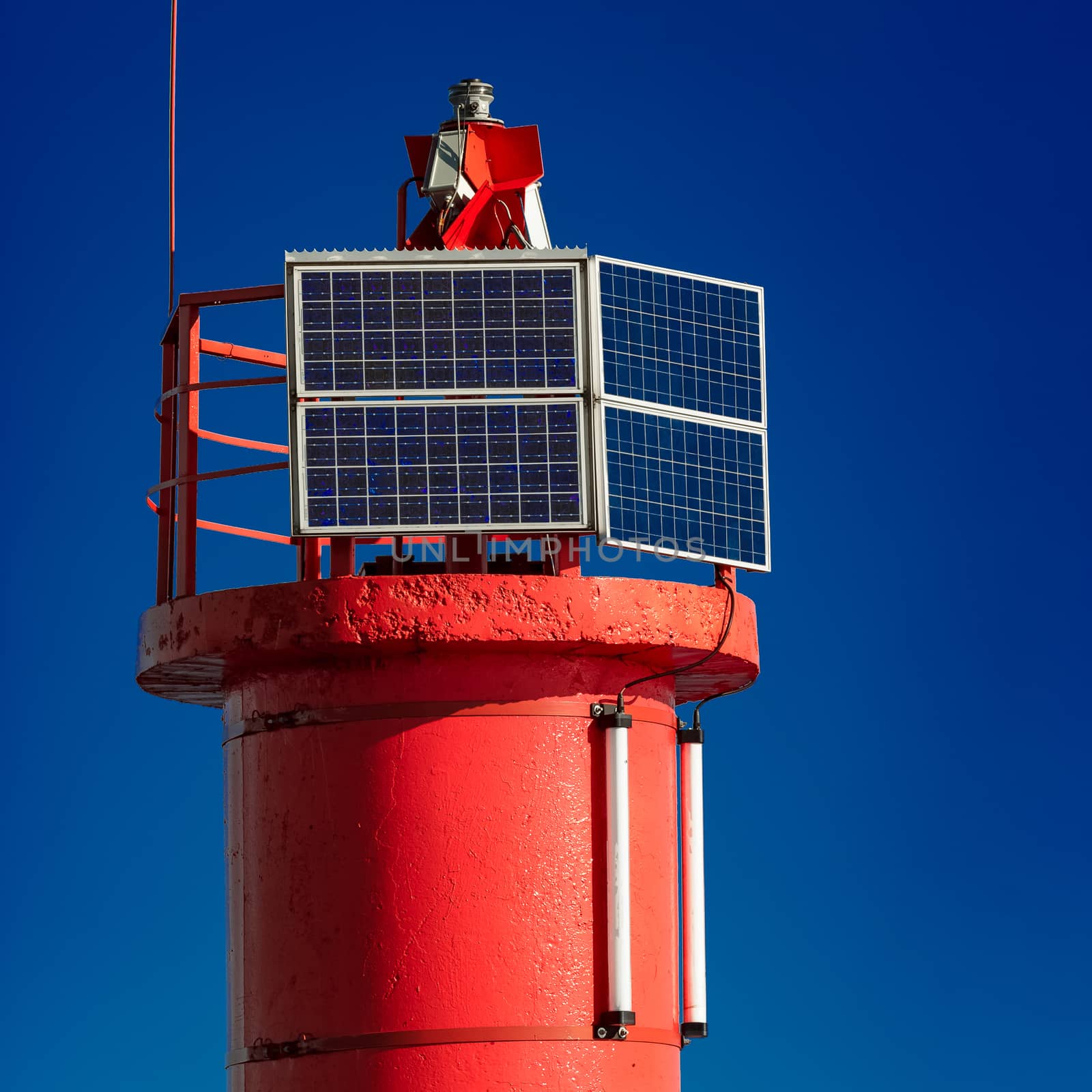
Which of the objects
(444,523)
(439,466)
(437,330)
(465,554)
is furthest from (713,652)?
(437,330)

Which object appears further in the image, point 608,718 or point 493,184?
point 493,184

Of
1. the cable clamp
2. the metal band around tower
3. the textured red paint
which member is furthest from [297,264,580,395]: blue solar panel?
the metal band around tower

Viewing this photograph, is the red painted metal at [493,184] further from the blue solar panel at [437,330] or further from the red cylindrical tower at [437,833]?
the red cylindrical tower at [437,833]

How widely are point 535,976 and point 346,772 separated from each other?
1818 millimetres

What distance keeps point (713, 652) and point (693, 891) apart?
69.8 inches

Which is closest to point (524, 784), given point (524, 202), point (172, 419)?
point (172, 419)

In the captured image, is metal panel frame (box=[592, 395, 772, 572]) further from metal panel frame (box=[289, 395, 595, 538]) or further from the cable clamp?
the cable clamp

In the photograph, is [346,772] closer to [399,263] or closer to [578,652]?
[578,652]

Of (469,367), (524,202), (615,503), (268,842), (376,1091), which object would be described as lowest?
(376,1091)

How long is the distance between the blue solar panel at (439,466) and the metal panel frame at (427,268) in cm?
8

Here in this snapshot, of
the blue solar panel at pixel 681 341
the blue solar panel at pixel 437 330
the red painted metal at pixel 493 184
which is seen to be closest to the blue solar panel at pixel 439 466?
the blue solar panel at pixel 437 330

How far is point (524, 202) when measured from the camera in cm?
1720

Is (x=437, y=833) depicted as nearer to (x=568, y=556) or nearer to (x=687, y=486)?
(x=568, y=556)

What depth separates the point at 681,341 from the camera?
15.7m
